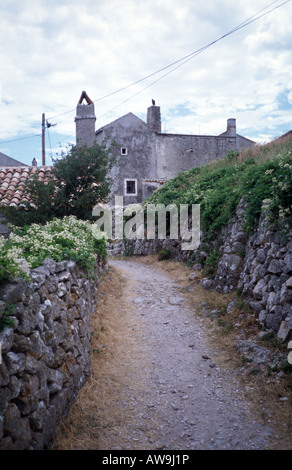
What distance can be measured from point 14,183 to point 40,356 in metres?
9.65

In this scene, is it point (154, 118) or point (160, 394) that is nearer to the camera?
point (160, 394)

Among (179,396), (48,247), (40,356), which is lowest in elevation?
(179,396)

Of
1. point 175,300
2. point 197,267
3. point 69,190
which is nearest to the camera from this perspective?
point 175,300

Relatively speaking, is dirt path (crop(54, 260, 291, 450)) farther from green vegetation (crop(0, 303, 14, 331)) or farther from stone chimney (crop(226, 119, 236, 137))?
stone chimney (crop(226, 119, 236, 137))

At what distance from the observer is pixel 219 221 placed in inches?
389

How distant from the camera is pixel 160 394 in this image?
17.1 feet

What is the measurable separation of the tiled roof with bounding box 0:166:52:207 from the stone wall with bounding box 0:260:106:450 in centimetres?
644

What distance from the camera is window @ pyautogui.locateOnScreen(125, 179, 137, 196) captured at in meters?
25.5

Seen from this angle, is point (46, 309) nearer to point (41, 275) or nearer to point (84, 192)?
point (41, 275)

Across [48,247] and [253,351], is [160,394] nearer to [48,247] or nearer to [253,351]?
[253,351]

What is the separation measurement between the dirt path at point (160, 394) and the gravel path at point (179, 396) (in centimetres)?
1

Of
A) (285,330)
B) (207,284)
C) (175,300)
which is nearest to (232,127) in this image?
(207,284)

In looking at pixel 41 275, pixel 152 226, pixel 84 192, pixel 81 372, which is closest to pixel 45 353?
pixel 41 275

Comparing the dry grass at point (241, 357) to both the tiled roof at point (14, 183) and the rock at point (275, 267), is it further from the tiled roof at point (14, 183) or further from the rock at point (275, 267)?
the tiled roof at point (14, 183)
